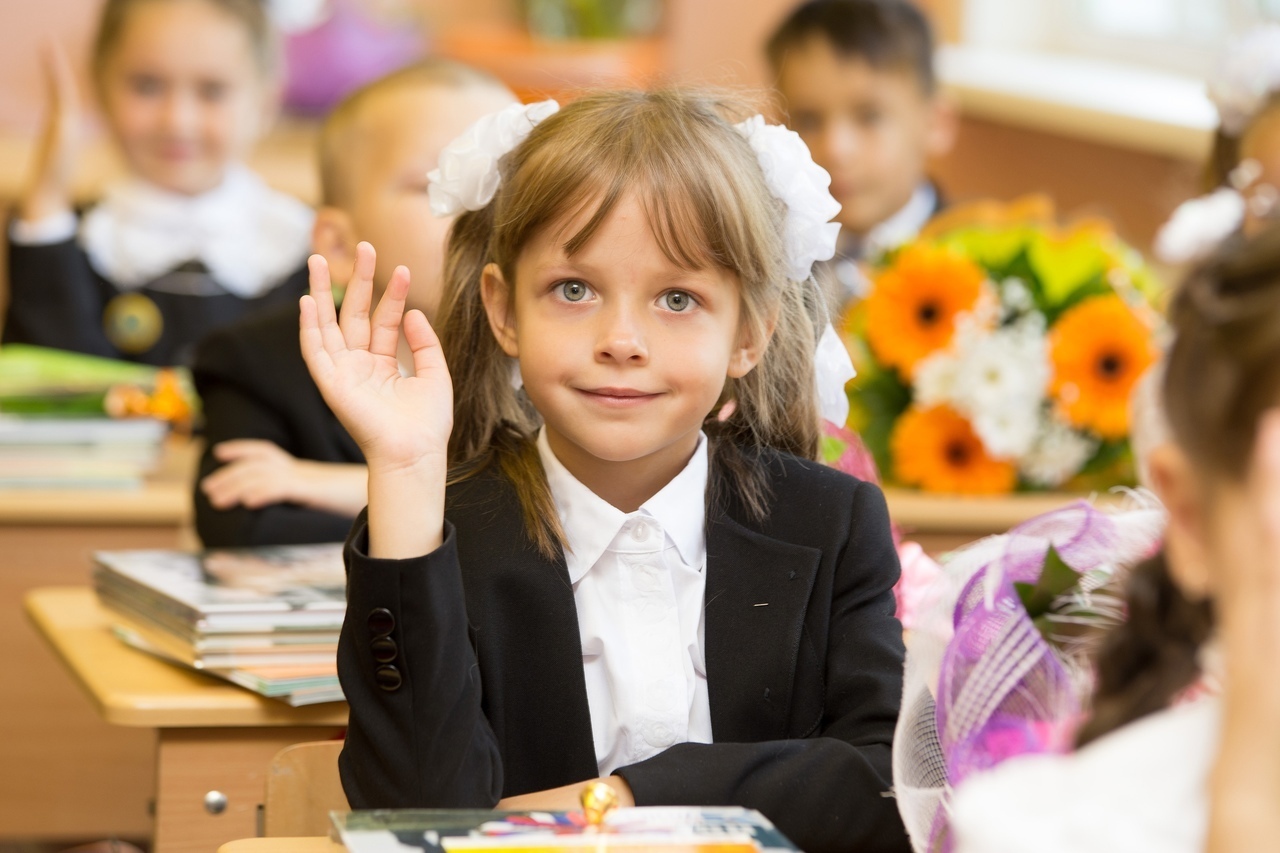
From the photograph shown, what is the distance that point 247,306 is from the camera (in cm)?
350

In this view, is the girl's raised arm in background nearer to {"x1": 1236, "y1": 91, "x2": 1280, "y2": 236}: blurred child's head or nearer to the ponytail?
the ponytail

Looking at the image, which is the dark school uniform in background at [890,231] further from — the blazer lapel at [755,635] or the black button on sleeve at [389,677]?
the black button on sleeve at [389,677]

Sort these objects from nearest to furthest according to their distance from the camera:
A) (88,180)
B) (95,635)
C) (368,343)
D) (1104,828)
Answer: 1. (1104,828)
2. (368,343)
3. (95,635)
4. (88,180)

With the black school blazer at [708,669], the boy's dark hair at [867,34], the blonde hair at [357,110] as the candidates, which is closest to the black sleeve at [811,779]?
the black school blazer at [708,669]

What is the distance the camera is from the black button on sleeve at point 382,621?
118cm

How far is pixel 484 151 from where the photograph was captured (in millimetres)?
1464

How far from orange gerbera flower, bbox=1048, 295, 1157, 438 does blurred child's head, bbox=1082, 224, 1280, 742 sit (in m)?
1.64

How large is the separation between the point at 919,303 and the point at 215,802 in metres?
1.39

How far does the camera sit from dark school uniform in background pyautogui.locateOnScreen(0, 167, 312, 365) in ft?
11.2

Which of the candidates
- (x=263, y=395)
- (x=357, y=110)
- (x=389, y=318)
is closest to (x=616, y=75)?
(x=357, y=110)

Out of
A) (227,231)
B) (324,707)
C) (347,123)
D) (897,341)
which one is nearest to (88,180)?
(227,231)

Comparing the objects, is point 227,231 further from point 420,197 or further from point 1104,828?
point 1104,828

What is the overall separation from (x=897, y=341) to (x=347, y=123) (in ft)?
2.90

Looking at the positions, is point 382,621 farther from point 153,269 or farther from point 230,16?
point 230,16
